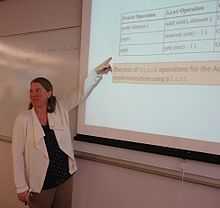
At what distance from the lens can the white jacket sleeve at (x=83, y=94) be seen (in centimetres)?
219

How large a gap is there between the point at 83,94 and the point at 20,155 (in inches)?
26.2

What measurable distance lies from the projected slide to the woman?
8.4 inches

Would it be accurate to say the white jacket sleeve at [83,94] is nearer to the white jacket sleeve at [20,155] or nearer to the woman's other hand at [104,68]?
the woman's other hand at [104,68]

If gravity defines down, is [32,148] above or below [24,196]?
above

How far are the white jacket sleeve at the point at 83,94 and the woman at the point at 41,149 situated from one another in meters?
0.11

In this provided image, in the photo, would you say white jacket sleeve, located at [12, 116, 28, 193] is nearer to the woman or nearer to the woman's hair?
the woman

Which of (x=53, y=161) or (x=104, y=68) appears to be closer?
(x=53, y=161)

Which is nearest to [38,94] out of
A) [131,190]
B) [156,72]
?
[156,72]

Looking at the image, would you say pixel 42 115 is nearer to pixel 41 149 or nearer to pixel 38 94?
pixel 38 94

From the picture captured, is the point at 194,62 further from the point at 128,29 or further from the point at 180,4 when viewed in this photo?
the point at 128,29

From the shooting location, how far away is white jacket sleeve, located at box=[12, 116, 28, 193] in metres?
2.03

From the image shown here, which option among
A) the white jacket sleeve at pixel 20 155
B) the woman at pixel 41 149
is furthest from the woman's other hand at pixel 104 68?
the white jacket sleeve at pixel 20 155

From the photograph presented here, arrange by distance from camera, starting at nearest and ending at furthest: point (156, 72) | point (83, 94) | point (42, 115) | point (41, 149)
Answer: point (156, 72)
point (41, 149)
point (42, 115)
point (83, 94)

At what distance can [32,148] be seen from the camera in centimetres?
200
